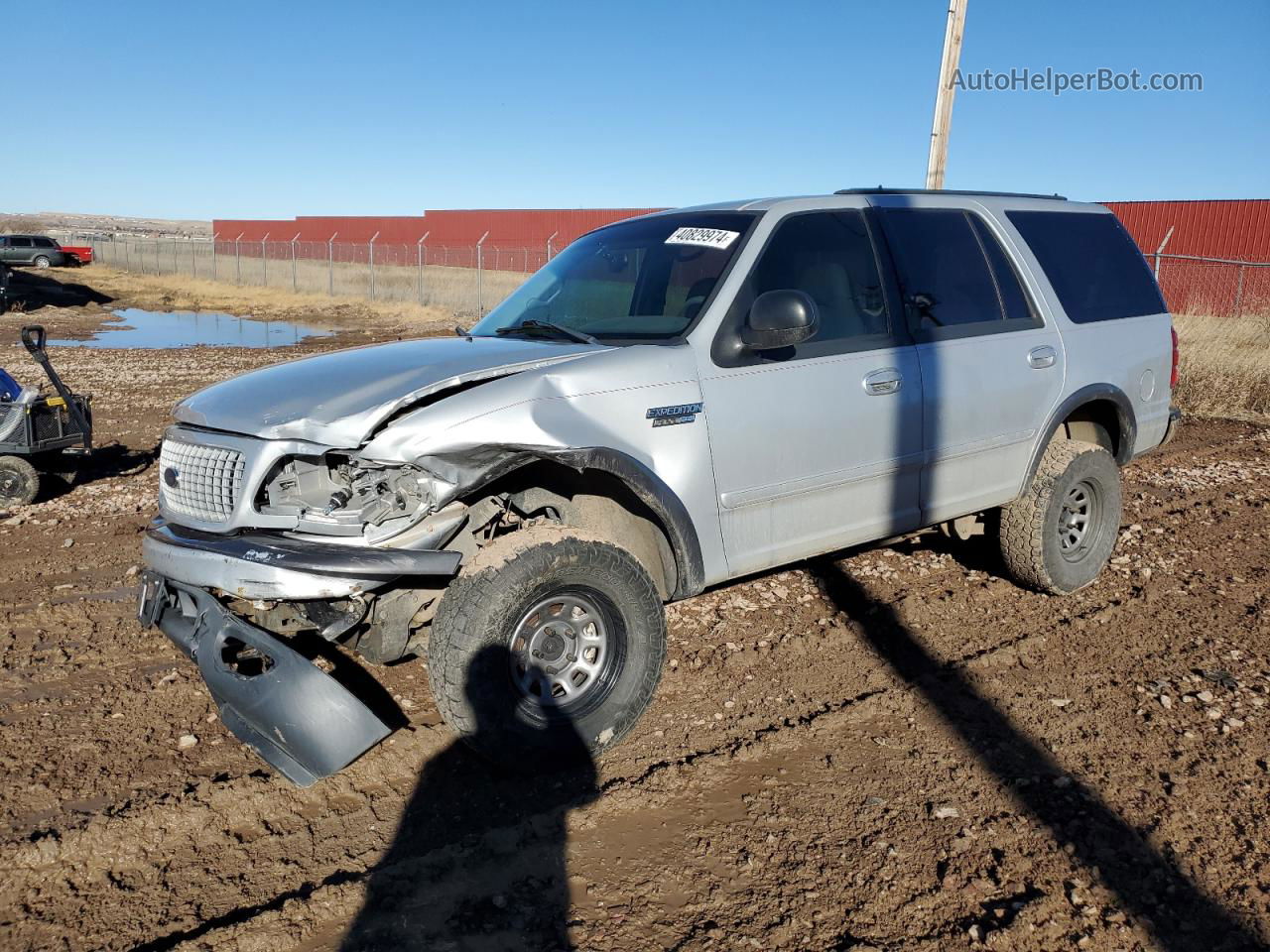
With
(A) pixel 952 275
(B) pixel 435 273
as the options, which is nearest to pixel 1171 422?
(A) pixel 952 275

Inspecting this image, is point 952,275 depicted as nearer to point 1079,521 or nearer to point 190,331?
point 1079,521

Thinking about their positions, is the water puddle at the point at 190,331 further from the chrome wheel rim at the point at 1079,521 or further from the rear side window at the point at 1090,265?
the chrome wheel rim at the point at 1079,521

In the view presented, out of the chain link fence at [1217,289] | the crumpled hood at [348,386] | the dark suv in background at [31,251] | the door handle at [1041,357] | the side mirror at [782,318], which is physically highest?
the dark suv in background at [31,251]

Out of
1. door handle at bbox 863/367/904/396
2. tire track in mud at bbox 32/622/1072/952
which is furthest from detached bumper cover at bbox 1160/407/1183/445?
door handle at bbox 863/367/904/396

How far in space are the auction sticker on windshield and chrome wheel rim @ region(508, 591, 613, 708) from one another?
1742mm

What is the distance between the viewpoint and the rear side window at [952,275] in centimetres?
490

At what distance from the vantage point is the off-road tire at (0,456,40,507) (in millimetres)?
7496

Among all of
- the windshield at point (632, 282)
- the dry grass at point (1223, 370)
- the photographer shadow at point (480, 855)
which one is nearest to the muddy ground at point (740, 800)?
the photographer shadow at point (480, 855)

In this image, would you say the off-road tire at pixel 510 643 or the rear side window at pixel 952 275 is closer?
the off-road tire at pixel 510 643

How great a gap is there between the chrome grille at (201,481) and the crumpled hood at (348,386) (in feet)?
0.36

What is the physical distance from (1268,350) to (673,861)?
15344mm

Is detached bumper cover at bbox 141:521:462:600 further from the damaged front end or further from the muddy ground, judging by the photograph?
the muddy ground

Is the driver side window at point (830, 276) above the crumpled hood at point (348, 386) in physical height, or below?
above

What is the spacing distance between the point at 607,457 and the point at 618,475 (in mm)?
84
